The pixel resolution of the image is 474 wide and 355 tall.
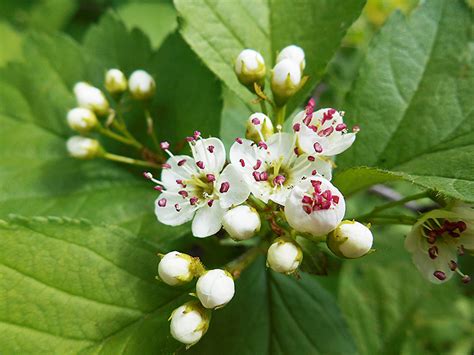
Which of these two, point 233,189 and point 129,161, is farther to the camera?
point 129,161

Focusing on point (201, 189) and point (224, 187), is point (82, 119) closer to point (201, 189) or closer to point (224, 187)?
point (201, 189)

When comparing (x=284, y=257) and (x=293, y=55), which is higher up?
(x=293, y=55)

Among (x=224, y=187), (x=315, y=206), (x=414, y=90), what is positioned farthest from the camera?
(x=414, y=90)

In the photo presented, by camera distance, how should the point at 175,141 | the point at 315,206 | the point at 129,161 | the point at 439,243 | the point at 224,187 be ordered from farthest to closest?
the point at 175,141, the point at 129,161, the point at 439,243, the point at 224,187, the point at 315,206

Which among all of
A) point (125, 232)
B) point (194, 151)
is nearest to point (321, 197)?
point (194, 151)

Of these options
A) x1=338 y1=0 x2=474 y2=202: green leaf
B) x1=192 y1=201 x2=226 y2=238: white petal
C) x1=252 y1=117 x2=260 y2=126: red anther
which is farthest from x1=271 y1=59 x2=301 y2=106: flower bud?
x1=192 y1=201 x2=226 y2=238: white petal

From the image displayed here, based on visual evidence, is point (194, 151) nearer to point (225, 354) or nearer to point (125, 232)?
point (125, 232)

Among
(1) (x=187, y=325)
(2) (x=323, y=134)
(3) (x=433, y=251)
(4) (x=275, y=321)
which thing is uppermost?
(2) (x=323, y=134)

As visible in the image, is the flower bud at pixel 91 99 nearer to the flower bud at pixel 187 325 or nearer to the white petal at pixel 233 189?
the white petal at pixel 233 189

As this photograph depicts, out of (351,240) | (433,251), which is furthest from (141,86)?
(433,251)
